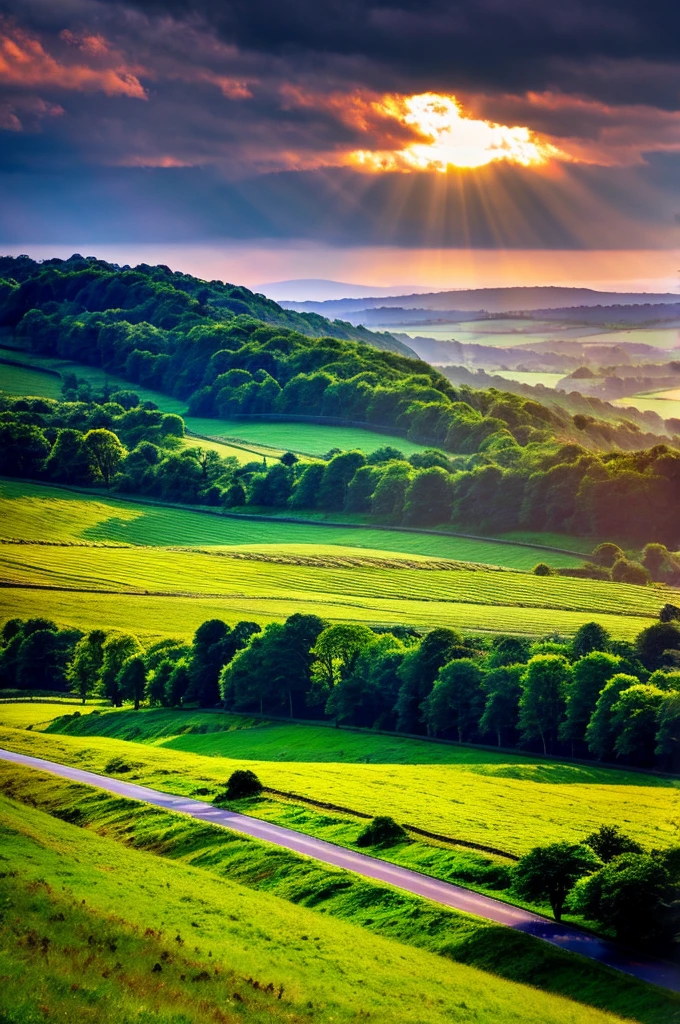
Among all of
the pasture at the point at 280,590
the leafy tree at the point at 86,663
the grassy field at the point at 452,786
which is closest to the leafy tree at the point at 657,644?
the pasture at the point at 280,590

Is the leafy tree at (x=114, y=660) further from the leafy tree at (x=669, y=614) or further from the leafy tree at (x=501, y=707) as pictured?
the leafy tree at (x=669, y=614)

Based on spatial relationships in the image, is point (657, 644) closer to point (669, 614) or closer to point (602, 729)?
point (669, 614)

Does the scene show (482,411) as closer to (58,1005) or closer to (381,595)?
(381,595)

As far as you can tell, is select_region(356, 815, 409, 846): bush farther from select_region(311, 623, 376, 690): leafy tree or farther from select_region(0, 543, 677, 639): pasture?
select_region(0, 543, 677, 639): pasture

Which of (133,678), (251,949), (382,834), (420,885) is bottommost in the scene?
(251,949)

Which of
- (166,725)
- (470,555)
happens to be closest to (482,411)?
(470,555)

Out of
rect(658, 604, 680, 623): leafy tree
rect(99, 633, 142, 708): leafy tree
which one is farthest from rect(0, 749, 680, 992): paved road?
rect(658, 604, 680, 623): leafy tree

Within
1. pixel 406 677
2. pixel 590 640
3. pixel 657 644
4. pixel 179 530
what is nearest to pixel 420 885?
pixel 406 677

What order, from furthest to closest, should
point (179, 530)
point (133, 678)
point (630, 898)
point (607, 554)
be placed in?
point (179, 530) < point (133, 678) < point (607, 554) < point (630, 898)
